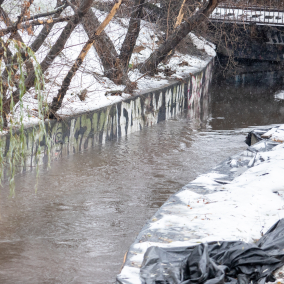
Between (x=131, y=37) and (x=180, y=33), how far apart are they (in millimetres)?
1995

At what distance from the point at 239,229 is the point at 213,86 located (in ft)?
70.7

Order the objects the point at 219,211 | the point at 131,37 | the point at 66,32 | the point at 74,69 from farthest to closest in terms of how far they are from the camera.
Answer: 1. the point at 131,37
2. the point at 74,69
3. the point at 66,32
4. the point at 219,211

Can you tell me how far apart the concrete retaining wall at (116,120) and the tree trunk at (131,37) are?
4.96 ft

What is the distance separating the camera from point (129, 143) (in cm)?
1268

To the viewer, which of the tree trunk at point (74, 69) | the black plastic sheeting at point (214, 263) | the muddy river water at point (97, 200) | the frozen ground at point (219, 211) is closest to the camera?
the black plastic sheeting at point (214, 263)

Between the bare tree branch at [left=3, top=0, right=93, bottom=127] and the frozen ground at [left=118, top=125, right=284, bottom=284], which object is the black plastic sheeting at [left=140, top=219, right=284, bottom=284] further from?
the bare tree branch at [left=3, top=0, right=93, bottom=127]

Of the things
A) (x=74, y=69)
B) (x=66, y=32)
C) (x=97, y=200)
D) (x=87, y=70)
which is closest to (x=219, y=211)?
(x=97, y=200)

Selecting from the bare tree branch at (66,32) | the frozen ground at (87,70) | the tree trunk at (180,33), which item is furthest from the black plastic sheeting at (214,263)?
the tree trunk at (180,33)

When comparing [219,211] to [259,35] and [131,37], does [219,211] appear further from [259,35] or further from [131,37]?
[259,35]

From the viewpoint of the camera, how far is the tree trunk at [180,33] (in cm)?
1534

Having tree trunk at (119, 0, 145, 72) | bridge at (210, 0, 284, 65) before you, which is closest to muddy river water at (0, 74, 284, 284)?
tree trunk at (119, 0, 145, 72)

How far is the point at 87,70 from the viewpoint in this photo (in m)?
13.1

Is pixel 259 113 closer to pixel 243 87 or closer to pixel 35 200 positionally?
pixel 243 87

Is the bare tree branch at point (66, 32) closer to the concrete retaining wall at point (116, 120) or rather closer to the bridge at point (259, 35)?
the concrete retaining wall at point (116, 120)
